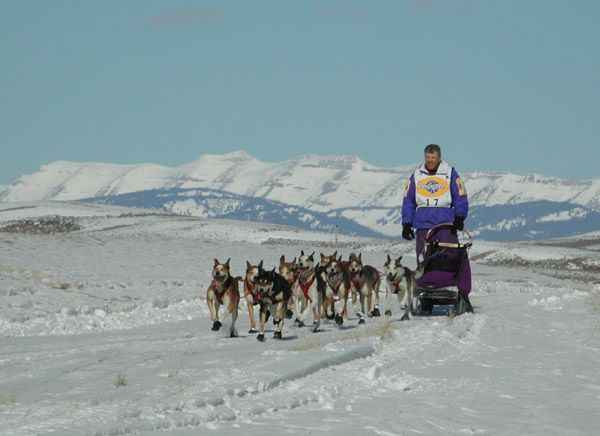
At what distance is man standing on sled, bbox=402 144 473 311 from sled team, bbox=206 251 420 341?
561 mm

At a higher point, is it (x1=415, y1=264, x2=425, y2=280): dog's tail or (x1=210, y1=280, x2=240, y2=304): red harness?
(x1=415, y1=264, x2=425, y2=280): dog's tail

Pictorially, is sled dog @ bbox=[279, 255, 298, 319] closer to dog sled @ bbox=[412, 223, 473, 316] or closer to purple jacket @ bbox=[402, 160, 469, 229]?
purple jacket @ bbox=[402, 160, 469, 229]

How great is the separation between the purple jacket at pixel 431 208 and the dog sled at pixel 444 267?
16 cm

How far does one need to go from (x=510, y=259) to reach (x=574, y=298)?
45.2 m

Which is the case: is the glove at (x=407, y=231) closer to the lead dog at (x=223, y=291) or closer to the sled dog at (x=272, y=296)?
the lead dog at (x=223, y=291)

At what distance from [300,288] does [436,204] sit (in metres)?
2.59

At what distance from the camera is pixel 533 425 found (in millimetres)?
7152

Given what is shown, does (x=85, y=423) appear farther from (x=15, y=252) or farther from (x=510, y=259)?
(x=510, y=259)

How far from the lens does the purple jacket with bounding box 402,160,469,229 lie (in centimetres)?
1595

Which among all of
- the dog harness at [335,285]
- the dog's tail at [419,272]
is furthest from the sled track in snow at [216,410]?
the dog's tail at [419,272]

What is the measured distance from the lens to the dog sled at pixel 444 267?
637 inches

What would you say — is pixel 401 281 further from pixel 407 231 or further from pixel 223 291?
pixel 223 291

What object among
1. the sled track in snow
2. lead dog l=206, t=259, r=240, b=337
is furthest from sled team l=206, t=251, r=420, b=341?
the sled track in snow

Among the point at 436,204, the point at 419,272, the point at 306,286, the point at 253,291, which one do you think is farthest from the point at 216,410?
the point at 419,272
